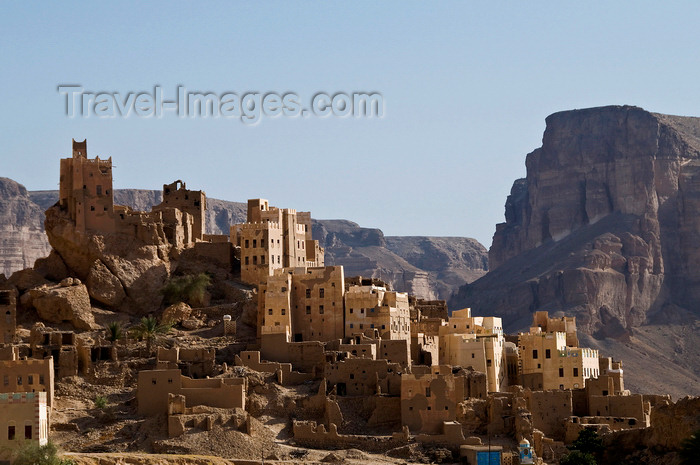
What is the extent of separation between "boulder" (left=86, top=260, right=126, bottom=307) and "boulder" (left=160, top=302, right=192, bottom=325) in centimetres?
367

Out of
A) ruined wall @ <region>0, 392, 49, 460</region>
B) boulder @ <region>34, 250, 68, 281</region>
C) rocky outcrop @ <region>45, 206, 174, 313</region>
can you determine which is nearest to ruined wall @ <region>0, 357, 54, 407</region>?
ruined wall @ <region>0, 392, 49, 460</region>

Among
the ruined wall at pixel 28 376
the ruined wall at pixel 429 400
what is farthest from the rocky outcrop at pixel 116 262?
the ruined wall at pixel 429 400

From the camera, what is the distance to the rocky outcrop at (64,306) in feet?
332

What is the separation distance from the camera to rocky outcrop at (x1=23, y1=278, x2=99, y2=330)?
101062mm

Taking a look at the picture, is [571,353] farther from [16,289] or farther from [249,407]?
[16,289]

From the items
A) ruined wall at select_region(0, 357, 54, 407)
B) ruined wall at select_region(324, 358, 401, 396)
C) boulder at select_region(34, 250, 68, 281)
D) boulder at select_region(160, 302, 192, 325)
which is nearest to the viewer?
ruined wall at select_region(0, 357, 54, 407)

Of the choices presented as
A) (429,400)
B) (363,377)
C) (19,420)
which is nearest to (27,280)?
(363,377)

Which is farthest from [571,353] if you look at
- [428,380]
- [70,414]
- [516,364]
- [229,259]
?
[70,414]

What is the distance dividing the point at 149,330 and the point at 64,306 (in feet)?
24.2

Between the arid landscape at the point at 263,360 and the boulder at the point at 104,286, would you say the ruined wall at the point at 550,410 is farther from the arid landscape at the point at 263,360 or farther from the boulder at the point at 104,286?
the boulder at the point at 104,286

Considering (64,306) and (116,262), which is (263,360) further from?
A: (116,262)

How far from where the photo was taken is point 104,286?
10444 cm

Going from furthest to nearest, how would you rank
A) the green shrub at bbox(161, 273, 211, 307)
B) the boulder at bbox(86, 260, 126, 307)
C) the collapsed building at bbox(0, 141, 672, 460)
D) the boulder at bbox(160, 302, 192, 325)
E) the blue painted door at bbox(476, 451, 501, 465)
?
the green shrub at bbox(161, 273, 211, 307), the boulder at bbox(86, 260, 126, 307), the boulder at bbox(160, 302, 192, 325), the collapsed building at bbox(0, 141, 672, 460), the blue painted door at bbox(476, 451, 501, 465)

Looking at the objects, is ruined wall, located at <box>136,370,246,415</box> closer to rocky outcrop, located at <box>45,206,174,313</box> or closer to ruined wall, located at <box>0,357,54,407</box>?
ruined wall, located at <box>0,357,54,407</box>
